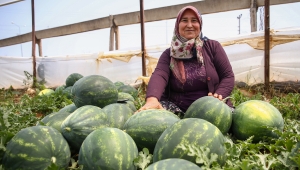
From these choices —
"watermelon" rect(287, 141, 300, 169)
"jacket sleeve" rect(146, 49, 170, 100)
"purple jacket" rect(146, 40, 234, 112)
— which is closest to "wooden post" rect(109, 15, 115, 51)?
"jacket sleeve" rect(146, 49, 170, 100)

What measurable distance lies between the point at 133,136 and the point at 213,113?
68 centimetres

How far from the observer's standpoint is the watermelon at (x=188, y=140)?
1.43 m

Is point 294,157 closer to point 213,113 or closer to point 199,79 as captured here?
point 213,113

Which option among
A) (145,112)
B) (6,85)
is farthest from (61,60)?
(145,112)

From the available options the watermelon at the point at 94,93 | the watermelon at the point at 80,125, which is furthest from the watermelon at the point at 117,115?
the watermelon at the point at 94,93

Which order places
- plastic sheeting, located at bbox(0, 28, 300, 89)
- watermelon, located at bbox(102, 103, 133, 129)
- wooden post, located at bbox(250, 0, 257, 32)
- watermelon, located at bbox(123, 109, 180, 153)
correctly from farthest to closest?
wooden post, located at bbox(250, 0, 257, 32) → plastic sheeting, located at bbox(0, 28, 300, 89) → watermelon, located at bbox(102, 103, 133, 129) → watermelon, located at bbox(123, 109, 180, 153)

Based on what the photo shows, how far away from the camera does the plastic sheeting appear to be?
5.43m

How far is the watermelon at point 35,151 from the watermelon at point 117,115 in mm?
555

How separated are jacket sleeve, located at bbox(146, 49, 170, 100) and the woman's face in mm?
311

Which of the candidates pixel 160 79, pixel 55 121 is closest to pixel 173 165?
pixel 55 121

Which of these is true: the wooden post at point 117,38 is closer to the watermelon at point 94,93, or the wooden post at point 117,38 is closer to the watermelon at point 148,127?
the watermelon at point 94,93

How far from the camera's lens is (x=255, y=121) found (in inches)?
83.4

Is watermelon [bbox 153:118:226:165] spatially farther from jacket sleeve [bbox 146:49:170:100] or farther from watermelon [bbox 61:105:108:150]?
jacket sleeve [bbox 146:49:170:100]

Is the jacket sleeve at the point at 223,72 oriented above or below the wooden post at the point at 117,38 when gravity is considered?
below
